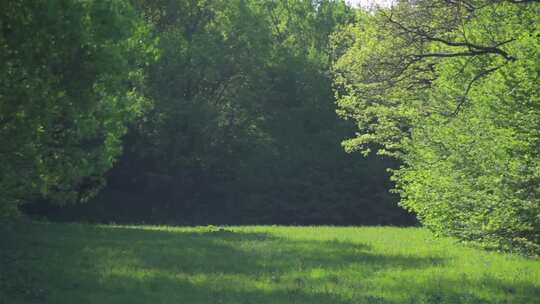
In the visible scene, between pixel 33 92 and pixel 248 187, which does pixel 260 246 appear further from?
pixel 248 187

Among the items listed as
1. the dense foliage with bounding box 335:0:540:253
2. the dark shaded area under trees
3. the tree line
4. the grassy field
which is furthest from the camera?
the dark shaded area under trees

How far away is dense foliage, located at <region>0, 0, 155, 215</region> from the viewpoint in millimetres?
15398

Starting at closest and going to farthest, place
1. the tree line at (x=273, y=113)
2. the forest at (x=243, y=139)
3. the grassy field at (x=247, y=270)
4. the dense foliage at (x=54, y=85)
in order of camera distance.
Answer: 1. the grassy field at (x=247, y=270)
2. the dense foliage at (x=54, y=85)
3. the forest at (x=243, y=139)
4. the tree line at (x=273, y=113)

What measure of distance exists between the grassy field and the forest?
13 cm

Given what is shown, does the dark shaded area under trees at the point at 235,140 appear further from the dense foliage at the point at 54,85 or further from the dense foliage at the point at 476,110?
the dense foliage at the point at 54,85

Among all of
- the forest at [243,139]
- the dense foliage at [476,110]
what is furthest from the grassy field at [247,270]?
the dense foliage at [476,110]

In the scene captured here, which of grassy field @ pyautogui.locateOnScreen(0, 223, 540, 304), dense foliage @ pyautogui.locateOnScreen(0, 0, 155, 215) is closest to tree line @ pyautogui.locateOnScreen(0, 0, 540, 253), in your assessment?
dense foliage @ pyautogui.locateOnScreen(0, 0, 155, 215)

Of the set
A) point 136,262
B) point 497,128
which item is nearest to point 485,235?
point 497,128

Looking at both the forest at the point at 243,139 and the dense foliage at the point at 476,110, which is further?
the dense foliage at the point at 476,110

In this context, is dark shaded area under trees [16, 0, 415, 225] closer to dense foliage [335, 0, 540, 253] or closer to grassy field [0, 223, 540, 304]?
dense foliage [335, 0, 540, 253]

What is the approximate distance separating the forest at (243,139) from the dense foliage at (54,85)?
0.04m

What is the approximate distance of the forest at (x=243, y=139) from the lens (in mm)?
16000

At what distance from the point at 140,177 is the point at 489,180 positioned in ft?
105

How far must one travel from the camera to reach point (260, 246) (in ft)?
77.2
